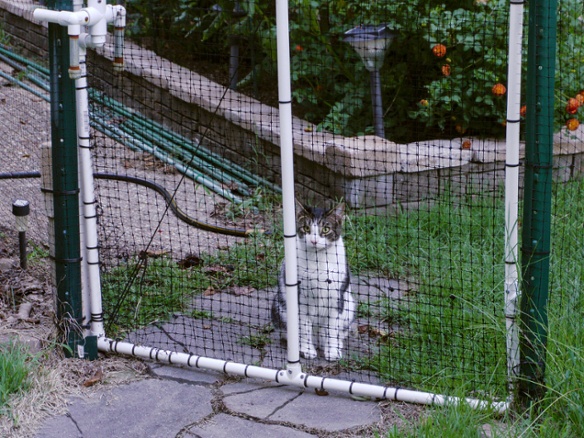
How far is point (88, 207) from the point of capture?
372cm

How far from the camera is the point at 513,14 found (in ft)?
9.75

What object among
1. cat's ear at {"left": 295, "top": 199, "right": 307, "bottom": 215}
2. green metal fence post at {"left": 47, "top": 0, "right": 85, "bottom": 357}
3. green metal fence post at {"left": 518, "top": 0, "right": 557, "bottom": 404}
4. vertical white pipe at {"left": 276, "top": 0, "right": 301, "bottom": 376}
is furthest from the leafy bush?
green metal fence post at {"left": 518, "top": 0, "right": 557, "bottom": 404}

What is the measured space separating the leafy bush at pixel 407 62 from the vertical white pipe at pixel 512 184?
2318mm

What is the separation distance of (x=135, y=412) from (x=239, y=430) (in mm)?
460

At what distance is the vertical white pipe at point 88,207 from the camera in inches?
144

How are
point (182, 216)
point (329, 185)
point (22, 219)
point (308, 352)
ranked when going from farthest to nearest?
1. point (329, 185)
2. point (182, 216)
3. point (22, 219)
4. point (308, 352)

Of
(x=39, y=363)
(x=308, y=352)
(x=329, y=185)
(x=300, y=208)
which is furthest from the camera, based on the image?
(x=329, y=185)

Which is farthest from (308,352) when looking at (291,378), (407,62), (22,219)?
(407,62)

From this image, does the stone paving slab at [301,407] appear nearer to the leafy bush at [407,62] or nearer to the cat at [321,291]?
the cat at [321,291]

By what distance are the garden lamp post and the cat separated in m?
2.07

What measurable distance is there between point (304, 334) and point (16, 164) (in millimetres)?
3174

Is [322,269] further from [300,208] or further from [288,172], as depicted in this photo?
[288,172]

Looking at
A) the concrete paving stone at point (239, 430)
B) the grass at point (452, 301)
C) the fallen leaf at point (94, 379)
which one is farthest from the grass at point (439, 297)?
the fallen leaf at point (94, 379)

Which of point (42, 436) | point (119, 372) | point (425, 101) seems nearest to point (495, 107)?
point (425, 101)
